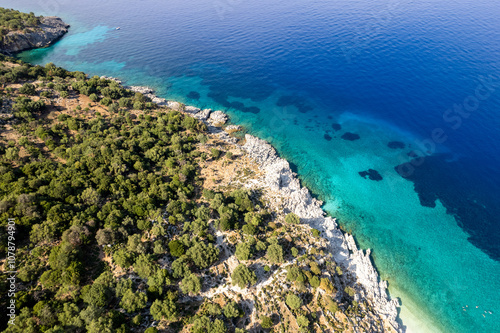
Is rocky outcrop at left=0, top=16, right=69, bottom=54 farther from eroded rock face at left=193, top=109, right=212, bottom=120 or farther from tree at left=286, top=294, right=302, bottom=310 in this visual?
tree at left=286, top=294, right=302, bottom=310

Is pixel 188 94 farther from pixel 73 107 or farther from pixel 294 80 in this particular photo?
pixel 294 80

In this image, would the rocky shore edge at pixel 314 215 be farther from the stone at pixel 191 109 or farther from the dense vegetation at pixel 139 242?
the stone at pixel 191 109

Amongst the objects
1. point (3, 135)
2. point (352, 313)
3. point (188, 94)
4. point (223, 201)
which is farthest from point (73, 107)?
point (352, 313)

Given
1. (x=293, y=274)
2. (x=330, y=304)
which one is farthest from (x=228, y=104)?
(x=330, y=304)

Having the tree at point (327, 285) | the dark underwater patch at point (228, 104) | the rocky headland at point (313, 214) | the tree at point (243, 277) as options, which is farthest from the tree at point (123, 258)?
the dark underwater patch at point (228, 104)

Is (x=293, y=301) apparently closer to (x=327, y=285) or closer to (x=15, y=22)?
(x=327, y=285)

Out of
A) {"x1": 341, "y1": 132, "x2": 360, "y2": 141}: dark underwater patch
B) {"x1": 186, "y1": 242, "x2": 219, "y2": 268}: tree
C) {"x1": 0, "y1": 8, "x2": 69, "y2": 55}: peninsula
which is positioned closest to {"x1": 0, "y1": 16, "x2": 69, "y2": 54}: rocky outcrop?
{"x1": 0, "y1": 8, "x2": 69, "y2": 55}: peninsula
